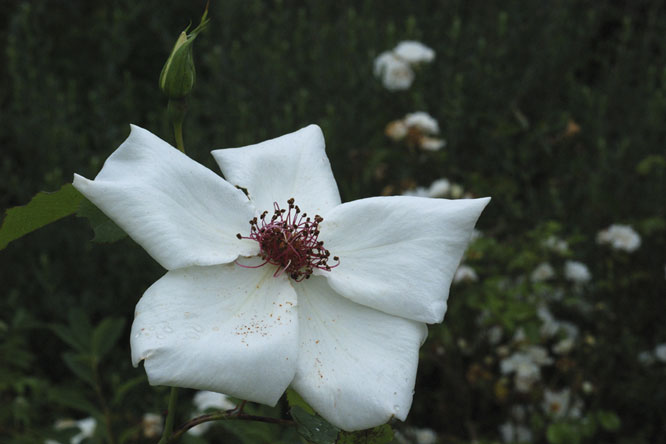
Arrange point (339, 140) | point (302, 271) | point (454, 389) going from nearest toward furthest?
1. point (302, 271)
2. point (454, 389)
3. point (339, 140)

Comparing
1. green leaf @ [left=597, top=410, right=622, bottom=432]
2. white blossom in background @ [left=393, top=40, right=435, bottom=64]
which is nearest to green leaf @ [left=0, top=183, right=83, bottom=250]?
green leaf @ [left=597, top=410, right=622, bottom=432]

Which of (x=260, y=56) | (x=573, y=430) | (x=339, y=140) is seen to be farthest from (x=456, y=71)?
(x=573, y=430)

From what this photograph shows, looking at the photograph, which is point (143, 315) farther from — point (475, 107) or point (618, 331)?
point (475, 107)

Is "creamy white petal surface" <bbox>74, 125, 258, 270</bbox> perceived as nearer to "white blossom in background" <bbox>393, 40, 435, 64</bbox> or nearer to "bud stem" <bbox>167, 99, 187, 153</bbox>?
"bud stem" <bbox>167, 99, 187, 153</bbox>

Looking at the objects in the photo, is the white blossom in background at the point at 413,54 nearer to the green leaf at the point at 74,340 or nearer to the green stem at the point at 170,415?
the green leaf at the point at 74,340

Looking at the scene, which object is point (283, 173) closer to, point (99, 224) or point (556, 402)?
point (99, 224)

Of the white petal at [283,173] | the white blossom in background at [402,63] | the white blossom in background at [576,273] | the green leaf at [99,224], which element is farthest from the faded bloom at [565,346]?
the green leaf at [99,224]

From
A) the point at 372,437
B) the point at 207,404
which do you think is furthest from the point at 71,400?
the point at 372,437
